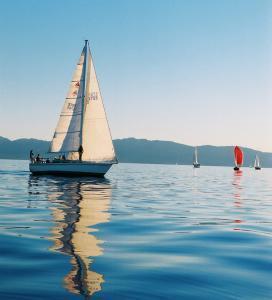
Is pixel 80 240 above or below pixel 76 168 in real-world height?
below

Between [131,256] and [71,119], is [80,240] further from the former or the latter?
[71,119]

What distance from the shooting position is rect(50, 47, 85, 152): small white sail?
156 ft

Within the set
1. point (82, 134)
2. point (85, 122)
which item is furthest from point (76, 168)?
point (85, 122)

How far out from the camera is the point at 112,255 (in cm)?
838

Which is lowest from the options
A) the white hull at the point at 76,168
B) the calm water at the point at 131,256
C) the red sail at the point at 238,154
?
the calm water at the point at 131,256

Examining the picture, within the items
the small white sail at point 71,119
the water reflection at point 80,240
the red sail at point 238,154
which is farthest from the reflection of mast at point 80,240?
the red sail at point 238,154

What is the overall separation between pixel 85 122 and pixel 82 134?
1.63 metres

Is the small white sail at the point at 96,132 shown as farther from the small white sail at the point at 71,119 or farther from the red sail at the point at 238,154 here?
the red sail at the point at 238,154

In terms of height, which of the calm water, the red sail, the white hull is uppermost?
the red sail

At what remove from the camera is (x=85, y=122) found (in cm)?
4741

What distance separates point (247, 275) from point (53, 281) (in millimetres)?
3367

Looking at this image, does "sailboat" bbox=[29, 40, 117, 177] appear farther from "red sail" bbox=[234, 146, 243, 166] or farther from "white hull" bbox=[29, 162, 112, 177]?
"red sail" bbox=[234, 146, 243, 166]

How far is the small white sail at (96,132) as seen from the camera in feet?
153

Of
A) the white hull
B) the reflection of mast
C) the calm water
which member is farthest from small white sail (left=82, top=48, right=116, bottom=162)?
the calm water
